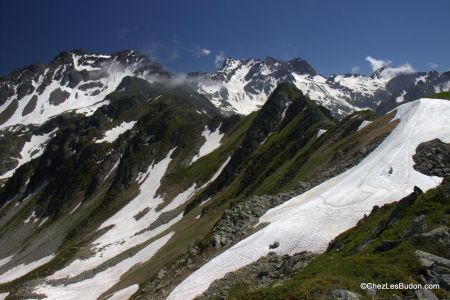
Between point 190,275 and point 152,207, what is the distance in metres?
96.5

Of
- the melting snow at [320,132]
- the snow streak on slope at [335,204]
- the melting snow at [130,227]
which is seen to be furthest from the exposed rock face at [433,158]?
the melting snow at [130,227]

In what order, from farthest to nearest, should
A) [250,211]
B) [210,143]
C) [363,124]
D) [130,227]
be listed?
[210,143] < [130,227] < [363,124] < [250,211]

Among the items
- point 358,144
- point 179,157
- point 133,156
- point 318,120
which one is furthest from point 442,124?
point 133,156

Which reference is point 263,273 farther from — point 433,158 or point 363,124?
point 363,124

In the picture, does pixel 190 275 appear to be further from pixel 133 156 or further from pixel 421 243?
pixel 133 156

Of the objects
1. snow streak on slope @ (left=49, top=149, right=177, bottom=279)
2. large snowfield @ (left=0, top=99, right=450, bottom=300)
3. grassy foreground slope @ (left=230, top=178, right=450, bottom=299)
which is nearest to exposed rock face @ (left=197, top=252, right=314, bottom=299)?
large snowfield @ (left=0, top=99, right=450, bottom=300)

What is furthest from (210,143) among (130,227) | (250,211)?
(250,211)

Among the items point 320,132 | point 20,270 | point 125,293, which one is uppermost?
point 20,270

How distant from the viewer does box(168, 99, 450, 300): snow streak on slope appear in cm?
4328

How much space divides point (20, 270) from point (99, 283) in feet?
238

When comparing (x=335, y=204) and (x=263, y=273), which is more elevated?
(x=335, y=204)

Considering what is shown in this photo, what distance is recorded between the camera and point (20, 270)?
142250 millimetres

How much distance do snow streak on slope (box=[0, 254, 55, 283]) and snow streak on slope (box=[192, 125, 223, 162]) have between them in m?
63.1

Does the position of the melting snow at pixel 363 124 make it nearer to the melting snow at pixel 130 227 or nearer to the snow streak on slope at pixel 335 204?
the snow streak on slope at pixel 335 204
